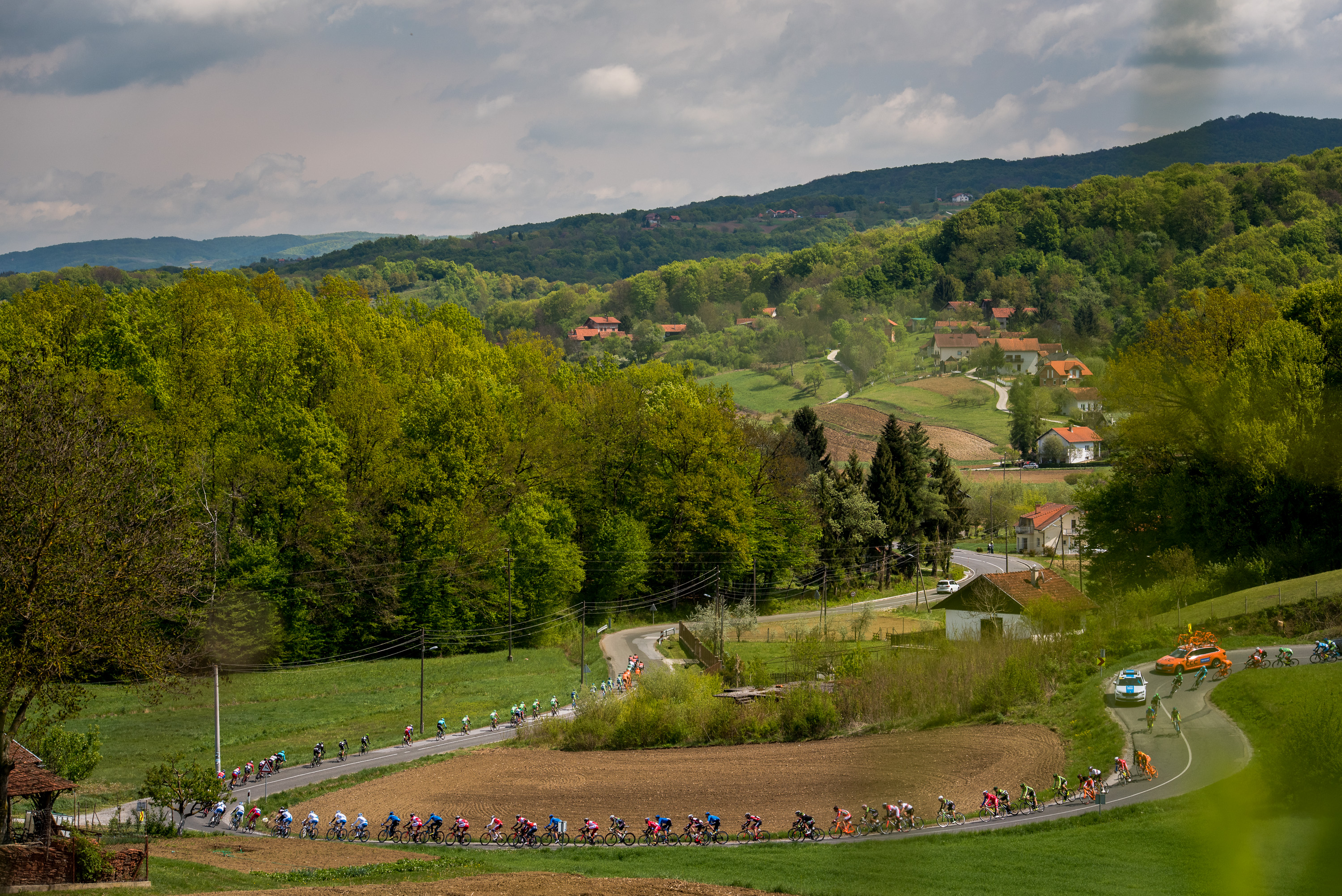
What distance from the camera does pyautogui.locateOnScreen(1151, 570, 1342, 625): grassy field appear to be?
98.7 feet

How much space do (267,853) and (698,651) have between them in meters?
25.3

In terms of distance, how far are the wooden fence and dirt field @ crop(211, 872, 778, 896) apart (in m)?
24.3

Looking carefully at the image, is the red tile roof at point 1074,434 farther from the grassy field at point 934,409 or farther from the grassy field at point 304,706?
the grassy field at point 304,706

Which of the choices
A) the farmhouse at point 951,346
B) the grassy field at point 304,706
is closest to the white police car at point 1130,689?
the grassy field at point 304,706

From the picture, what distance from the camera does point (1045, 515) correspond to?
70.4 m

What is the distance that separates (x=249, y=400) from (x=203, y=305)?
7.19 meters

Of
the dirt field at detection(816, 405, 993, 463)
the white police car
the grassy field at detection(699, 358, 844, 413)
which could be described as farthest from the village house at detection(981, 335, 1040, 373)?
the grassy field at detection(699, 358, 844, 413)

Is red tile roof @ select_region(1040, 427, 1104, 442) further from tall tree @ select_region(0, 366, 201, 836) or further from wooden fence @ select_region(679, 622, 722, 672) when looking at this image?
tall tree @ select_region(0, 366, 201, 836)

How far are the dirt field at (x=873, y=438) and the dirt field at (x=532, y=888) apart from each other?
5780cm

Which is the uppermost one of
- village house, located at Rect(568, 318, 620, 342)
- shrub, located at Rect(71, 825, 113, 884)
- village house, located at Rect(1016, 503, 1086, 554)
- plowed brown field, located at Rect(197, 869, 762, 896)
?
village house, located at Rect(568, 318, 620, 342)

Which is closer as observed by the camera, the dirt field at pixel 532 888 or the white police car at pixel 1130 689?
the dirt field at pixel 532 888

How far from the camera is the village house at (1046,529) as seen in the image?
69312 millimetres

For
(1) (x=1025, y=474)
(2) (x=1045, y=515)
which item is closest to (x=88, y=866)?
(2) (x=1045, y=515)

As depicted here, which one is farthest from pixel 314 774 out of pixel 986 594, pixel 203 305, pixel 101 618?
pixel 203 305
